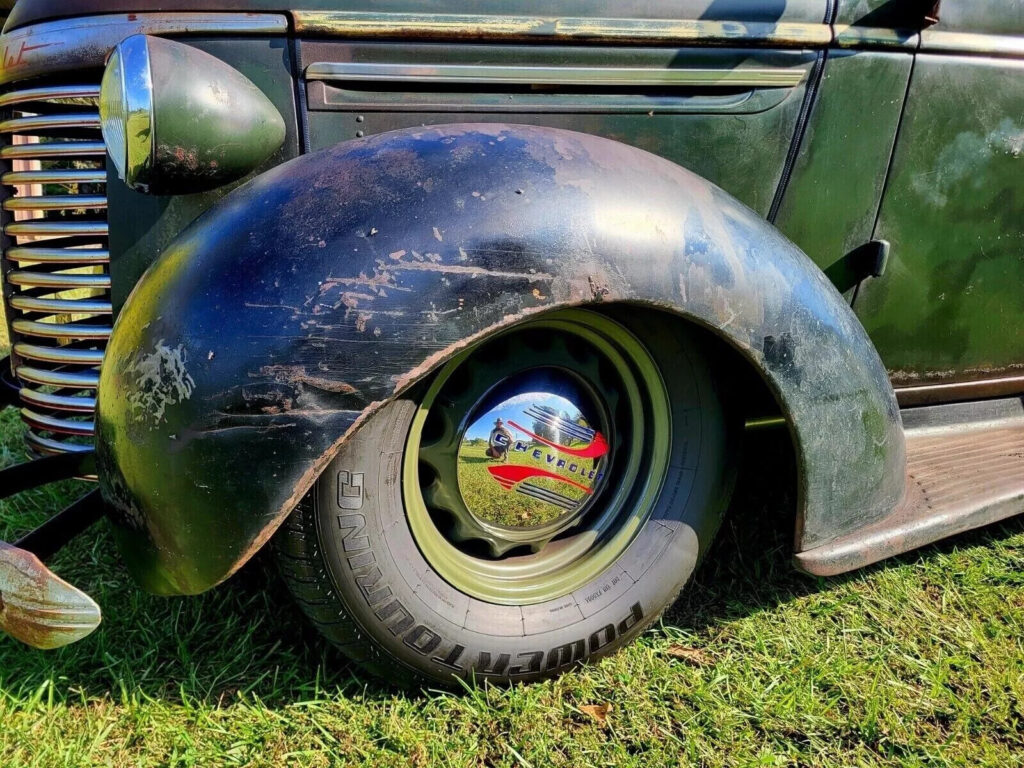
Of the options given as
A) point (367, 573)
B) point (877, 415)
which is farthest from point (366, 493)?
point (877, 415)

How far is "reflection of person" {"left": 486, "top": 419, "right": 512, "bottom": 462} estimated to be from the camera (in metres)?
1.71

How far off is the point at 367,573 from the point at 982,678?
1364 millimetres

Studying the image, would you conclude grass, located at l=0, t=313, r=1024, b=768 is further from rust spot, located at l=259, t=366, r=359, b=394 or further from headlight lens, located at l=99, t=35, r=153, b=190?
headlight lens, located at l=99, t=35, r=153, b=190

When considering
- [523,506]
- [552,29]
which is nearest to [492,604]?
[523,506]

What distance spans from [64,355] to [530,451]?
1072mm

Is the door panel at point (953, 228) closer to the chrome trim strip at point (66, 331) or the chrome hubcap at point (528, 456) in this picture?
the chrome hubcap at point (528, 456)

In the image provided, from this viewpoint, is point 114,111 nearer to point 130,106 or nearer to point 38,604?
point 130,106

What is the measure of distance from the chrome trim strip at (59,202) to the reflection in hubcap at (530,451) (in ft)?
3.09

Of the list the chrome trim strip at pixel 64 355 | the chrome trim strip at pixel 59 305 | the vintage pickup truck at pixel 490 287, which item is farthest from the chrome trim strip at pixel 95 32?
the chrome trim strip at pixel 64 355

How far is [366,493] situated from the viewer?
156cm

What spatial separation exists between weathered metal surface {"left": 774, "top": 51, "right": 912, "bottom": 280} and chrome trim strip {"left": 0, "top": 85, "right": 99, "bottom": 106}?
4.99 feet

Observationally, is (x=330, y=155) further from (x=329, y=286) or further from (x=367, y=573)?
(x=367, y=573)

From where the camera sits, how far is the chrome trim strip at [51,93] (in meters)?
1.75

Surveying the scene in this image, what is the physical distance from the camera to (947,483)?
2.05 m
